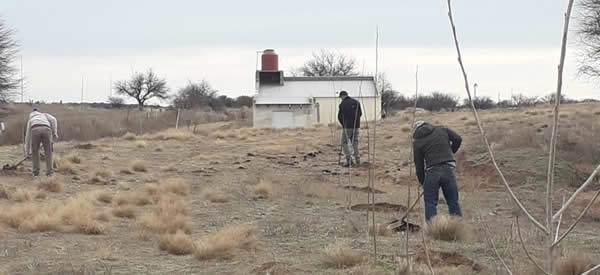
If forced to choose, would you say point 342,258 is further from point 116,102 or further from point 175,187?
point 116,102

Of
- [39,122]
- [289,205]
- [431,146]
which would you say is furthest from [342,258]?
[39,122]

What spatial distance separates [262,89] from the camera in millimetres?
40656

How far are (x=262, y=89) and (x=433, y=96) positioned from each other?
2894 centimetres

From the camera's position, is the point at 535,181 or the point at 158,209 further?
the point at 535,181

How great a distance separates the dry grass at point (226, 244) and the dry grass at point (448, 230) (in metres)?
1.98

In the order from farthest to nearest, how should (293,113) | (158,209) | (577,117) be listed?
1. (293,113)
2. (577,117)
3. (158,209)

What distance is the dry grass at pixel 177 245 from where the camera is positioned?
6898 mm

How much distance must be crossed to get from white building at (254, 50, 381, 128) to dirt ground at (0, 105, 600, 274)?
13.4 m

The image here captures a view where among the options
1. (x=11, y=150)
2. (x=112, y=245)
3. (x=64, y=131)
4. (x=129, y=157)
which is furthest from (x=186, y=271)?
(x=64, y=131)

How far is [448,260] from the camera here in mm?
5859

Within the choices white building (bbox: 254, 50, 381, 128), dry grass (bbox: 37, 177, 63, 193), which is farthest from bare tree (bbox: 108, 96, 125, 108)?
dry grass (bbox: 37, 177, 63, 193)

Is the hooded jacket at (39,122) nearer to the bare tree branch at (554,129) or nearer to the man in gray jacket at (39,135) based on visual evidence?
the man in gray jacket at (39,135)

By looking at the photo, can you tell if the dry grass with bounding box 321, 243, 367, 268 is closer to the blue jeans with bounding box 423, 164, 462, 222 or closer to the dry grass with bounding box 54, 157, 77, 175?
the blue jeans with bounding box 423, 164, 462, 222

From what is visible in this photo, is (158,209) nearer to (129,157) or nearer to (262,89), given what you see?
(129,157)
